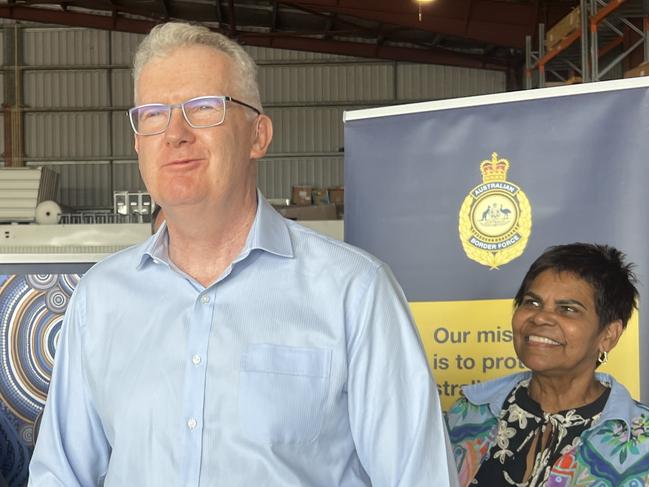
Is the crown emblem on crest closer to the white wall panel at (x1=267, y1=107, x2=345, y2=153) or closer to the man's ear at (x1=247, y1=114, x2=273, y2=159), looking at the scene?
the man's ear at (x1=247, y1=114, x2=273, y2=159)

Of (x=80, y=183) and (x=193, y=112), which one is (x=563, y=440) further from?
(x=80, y=183)

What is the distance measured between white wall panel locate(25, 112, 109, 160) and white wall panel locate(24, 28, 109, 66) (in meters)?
1.13

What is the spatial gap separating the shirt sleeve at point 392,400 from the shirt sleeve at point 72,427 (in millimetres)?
532

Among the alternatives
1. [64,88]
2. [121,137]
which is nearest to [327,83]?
[121,137]

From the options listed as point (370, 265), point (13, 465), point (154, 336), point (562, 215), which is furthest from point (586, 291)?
point (13, 465)

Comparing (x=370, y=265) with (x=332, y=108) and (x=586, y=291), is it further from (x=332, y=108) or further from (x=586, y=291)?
(x=332, y=108)

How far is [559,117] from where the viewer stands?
7.54 ft

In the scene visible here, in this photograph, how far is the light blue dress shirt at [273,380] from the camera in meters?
1.44

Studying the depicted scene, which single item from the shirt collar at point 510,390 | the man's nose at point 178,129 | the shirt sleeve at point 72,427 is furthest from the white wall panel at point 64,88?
the man's nose at point 178,129

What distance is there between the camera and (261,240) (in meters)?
1.55

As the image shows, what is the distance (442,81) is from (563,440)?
16105 millimetres

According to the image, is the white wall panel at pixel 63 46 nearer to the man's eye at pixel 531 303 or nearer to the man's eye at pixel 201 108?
the man's eye at pixel 531 303

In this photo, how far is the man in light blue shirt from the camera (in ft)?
4.75

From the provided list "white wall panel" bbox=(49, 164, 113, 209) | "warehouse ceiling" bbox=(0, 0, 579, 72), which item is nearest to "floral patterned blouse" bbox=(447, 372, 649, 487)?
"warehouse ceiling" bbox=(0, 0, 579, 72)
